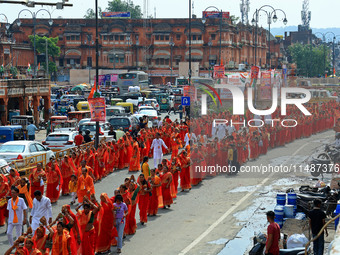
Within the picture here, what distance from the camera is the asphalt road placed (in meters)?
14.7

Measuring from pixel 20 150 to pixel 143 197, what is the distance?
738 cm

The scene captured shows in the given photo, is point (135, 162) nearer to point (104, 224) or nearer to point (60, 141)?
point (60, 141)

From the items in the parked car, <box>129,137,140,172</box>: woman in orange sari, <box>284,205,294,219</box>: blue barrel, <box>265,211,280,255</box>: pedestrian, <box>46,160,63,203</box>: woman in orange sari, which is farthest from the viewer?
the parked car

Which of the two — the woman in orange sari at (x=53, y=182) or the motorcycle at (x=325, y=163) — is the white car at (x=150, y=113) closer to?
the motorcycle at (x=325, y=163)

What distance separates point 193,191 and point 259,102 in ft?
47.6

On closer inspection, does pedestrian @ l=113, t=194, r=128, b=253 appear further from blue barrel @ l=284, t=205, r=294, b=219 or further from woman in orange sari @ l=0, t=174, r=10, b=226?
blue barrel @ l=284, t=205, r=294, b=219

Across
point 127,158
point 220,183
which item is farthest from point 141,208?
point 127,158

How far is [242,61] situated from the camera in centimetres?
10681

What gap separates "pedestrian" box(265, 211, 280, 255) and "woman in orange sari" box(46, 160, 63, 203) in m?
8.31

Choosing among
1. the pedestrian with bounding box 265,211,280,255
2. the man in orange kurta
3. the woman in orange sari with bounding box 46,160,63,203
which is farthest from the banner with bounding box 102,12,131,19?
the pedestrian with bounding box 265,211,280,255

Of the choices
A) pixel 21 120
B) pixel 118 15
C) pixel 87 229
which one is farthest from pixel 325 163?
pixel 118 15

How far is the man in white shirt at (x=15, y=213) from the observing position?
14078 millimetres

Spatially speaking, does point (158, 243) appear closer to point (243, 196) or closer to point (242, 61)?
point (243, 196)

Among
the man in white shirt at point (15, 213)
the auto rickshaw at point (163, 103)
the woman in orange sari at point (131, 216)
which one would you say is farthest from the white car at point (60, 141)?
the auto rickshaw at point (163, 103)
